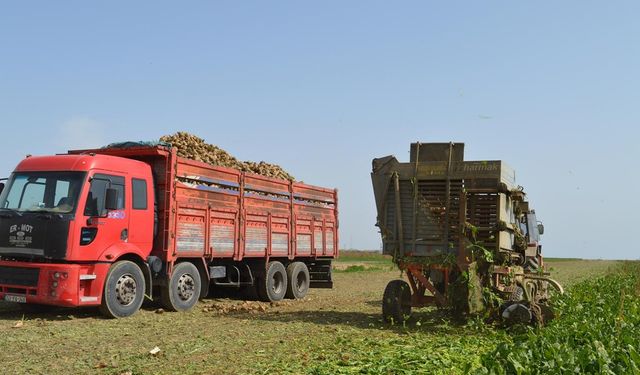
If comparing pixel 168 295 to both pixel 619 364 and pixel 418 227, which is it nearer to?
pixel 418 227

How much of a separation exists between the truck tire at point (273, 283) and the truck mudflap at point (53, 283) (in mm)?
5465

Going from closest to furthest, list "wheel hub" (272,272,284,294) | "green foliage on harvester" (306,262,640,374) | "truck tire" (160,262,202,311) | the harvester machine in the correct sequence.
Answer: "green foliage on harvester" (306,262,640,374) → the harvester machine → "truck tire" (160,262,202,311) → "wheel hub" (272,272,284,294)

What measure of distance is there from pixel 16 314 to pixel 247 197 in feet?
18.2

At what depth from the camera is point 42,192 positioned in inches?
475

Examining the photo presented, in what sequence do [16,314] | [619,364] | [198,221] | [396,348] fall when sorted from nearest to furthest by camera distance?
[619,364], [396,348], [16,314], [198,221]

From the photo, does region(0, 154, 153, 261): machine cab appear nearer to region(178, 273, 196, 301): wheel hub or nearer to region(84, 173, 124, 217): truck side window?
region(84, 173, 124, 217): truck side window

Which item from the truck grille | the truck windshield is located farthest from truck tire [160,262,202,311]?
the truck windshield

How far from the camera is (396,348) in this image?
28.1ft

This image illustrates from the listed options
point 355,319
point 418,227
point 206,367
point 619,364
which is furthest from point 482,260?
point 206,367

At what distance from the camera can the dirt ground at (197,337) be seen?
25.5ft

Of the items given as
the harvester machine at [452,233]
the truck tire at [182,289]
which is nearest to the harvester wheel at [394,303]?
the harvester machine at [452,233]

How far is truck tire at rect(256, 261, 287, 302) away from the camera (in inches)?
653

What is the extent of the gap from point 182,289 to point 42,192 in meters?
3.43

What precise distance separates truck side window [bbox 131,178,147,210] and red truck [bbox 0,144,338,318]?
0.07 feet
